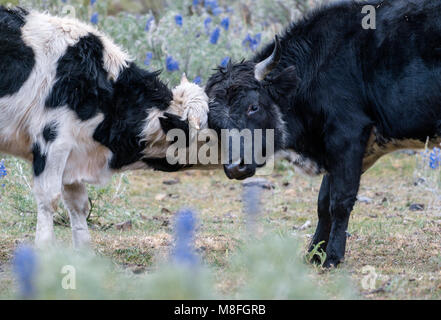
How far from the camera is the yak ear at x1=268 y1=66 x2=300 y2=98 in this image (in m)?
6.05

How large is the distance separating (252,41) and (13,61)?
5.19 metres

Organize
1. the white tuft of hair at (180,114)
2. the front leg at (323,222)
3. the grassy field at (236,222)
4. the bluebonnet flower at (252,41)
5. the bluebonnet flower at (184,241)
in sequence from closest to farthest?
the bluebonnet flower at (184,241) → the grassy field at (236,222) → the white tuft of hair at (180,114) → the front leg at (323,222) → the bluebonnet flower at (252,41)

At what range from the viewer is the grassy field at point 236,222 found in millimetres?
5363

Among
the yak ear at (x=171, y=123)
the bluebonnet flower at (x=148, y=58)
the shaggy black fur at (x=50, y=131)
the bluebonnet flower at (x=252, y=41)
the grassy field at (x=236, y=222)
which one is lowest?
the grassy field at (x=236, y=222)

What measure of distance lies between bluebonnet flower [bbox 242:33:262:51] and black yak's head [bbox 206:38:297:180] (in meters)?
4.25

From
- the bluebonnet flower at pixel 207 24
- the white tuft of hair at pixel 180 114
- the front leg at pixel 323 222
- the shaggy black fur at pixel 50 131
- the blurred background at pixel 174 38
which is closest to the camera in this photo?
the shaggy black fur at pixel 50 131

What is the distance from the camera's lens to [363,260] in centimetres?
609

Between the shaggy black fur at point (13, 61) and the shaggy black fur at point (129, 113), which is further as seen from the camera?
the shaggy black fur at point (129, 113)

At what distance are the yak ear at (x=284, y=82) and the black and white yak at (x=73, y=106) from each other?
2.11ft

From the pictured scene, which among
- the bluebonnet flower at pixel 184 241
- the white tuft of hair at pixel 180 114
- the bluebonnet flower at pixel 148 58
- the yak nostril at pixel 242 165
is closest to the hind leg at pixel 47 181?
the white tuft of hair at pixel 180 114

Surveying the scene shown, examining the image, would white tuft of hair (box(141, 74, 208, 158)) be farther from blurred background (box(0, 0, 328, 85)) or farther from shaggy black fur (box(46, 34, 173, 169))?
blurred background (box(0, 0, 328, 85))

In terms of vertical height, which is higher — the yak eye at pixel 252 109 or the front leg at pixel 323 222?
the yak eye at pixel 252 109

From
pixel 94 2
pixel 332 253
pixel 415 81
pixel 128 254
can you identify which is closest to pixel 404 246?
pixel 332 253

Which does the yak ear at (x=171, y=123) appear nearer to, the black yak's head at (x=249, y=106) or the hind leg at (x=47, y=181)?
the black yak's head at (x=249, y=106)
